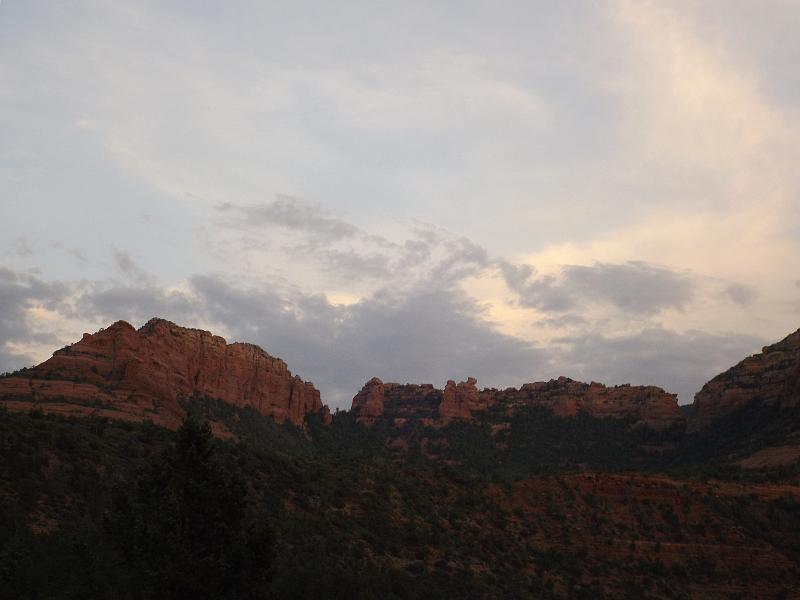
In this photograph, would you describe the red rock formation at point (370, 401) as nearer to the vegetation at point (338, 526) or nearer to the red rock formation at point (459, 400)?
the red rock formation at point (459, 400)

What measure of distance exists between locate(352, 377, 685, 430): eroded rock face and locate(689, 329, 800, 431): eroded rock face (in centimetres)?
844

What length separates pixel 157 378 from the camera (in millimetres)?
102188

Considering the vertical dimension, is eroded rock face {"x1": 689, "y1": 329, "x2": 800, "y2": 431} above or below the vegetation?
above

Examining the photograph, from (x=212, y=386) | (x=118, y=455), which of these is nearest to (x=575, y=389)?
(x=212, y=386)

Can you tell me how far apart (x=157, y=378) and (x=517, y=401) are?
79.6 m

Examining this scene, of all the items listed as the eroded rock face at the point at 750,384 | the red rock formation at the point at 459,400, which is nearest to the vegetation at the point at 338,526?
the eroded rock face at the point at 750,384

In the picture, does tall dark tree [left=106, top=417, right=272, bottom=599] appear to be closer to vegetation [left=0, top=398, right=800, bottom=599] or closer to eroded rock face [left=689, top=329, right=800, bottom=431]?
vegetation [left=0, top=398, right=800, bottom=599]

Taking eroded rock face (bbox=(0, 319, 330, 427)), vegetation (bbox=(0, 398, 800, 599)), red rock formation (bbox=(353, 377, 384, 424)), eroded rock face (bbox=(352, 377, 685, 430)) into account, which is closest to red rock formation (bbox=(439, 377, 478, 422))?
eroded rock face (bbox=(352, 377, 685, 430))

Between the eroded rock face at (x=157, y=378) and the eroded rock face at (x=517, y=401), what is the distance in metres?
18.6

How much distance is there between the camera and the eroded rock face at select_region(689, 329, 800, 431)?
11688cm

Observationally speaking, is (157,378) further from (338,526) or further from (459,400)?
(459,400)

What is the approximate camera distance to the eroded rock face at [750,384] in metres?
117

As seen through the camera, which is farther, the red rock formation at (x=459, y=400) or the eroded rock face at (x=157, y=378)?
the red rock formation at (x=459, y=400)

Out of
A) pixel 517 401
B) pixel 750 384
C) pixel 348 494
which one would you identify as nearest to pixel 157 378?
pixel 348 494
